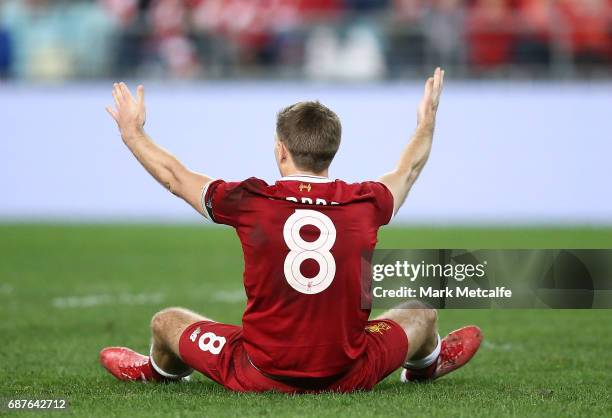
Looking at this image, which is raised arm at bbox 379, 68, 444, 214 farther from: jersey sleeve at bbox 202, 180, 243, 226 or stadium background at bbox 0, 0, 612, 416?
stadium background at bbox 0, 0, 612, 416

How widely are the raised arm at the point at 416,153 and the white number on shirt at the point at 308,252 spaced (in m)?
0.40

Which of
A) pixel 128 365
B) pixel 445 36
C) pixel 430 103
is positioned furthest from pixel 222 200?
pixel 445 36

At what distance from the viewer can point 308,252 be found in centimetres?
537

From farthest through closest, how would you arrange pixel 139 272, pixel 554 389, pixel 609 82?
pixel 609 82 < pixel 139 272 < pixel 554 389

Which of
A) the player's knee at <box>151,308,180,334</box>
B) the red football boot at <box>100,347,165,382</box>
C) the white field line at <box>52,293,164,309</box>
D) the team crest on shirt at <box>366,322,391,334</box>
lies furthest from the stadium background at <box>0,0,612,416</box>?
the team crest on shirt at <box>366,322,391,334</box>

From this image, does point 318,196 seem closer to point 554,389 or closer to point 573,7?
point 554,389

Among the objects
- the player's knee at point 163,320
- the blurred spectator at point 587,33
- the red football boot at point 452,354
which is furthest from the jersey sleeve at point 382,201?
the blurred spectator at point 587,33

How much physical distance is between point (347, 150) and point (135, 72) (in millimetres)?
3027

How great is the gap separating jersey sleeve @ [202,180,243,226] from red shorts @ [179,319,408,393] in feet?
2.02

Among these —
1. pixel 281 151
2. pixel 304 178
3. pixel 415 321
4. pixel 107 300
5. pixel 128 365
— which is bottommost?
pixel 107 300

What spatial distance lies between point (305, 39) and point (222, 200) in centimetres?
1129

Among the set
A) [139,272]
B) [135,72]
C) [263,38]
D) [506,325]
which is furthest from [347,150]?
[506,325]

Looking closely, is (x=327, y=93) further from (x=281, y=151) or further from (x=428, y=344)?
(x=281, y=151)

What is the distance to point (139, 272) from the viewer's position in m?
12.0
